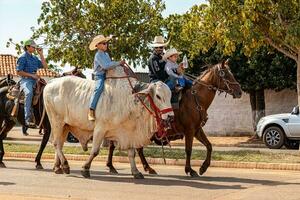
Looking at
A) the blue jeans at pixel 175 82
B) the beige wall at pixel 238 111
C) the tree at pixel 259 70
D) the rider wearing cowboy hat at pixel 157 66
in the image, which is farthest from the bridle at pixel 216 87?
the beige wall at pixel 238 111

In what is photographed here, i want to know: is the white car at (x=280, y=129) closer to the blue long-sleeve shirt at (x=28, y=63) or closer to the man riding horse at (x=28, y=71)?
the man riding horse at (x=28, y=71)

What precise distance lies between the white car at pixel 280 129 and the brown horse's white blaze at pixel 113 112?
496 inches

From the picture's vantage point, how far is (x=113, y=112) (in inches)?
533

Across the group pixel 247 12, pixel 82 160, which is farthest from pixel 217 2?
pixel 82 160

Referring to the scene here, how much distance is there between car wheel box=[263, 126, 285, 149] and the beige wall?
27.0ft

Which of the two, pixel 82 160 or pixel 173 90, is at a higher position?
pixel 173 90

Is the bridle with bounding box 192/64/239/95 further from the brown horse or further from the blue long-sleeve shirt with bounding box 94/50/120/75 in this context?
the blue long-sleeve shirt with bounding box 94/50/120/75

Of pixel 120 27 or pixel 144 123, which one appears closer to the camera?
pixel 144 123

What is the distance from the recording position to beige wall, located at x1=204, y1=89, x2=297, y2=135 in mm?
33750

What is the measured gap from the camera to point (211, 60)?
3247cm

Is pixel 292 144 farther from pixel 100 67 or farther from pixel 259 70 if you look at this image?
pixel 100 67

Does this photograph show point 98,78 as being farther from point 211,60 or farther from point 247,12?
point 211,60

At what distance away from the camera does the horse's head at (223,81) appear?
14.4m

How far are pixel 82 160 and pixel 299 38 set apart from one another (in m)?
7.45
